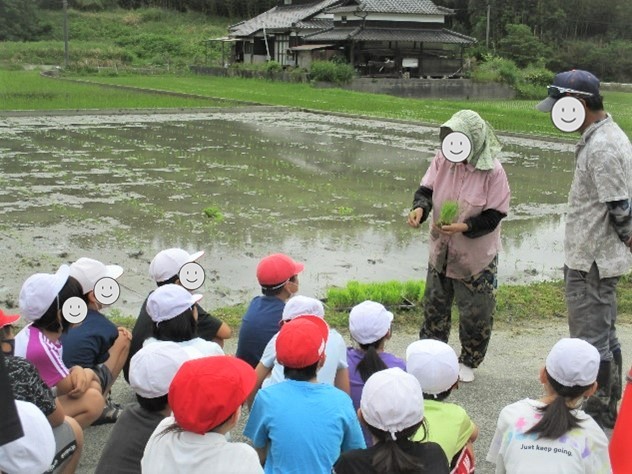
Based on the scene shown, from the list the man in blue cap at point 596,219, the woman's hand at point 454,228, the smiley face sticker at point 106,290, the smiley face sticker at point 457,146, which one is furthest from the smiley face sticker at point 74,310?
the man in blue cap at point 596,219

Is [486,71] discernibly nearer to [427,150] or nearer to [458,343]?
[427,150]

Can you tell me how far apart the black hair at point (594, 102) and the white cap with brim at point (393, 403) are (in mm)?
1862

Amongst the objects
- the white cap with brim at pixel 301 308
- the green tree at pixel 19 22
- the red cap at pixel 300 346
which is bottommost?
the white cap with brim at pixel 301 308

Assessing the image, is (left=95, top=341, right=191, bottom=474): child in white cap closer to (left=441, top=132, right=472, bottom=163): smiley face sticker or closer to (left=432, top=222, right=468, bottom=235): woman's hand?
(left=432, top=222, right=468, bottom=235): woman's hand

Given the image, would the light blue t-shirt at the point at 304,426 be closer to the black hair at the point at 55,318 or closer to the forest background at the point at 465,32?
the black hair at the point at 55,318

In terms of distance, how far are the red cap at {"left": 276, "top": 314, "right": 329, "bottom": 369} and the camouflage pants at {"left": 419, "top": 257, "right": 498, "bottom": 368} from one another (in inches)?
68.0

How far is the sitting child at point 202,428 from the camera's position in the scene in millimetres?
2145

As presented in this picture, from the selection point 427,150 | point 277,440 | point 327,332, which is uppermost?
point 327,332

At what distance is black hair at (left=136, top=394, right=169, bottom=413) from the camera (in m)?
2.58

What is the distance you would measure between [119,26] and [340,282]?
60.3m

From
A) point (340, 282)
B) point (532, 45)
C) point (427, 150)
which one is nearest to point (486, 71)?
point (532, 45)

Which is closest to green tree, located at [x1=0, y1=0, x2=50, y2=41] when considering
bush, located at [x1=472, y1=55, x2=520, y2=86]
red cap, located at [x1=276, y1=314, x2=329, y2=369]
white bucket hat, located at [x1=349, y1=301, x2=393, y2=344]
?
bush, located at [x1=472, y1=55, x2=520, y2=86]

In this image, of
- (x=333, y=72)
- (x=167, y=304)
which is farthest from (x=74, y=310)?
(x=333, y=72)

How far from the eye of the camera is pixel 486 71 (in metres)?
36.8
